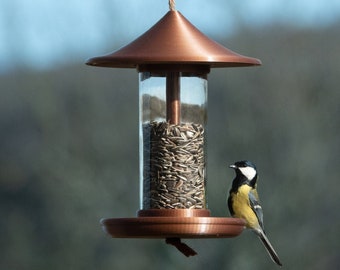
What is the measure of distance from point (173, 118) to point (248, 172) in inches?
54.8

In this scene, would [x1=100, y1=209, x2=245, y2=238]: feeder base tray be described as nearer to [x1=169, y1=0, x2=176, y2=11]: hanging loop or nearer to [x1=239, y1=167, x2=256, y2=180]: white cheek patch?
[x1=169, y1=0, x2=176, y2=11]: hanging loop

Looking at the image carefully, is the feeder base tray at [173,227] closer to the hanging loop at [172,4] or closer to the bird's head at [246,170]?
the hanging loop at [172,4]

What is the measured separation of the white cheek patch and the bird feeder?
1140 mm

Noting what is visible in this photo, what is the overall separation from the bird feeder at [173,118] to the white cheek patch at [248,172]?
3.74 feet

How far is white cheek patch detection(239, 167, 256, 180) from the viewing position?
8.78m

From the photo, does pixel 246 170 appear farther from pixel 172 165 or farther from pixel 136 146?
pixel 136 146

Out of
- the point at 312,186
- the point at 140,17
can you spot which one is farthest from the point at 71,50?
the point at 312,186

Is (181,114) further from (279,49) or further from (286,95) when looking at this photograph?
(279,49)

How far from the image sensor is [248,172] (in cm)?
880

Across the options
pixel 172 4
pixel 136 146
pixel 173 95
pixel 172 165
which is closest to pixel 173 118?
pixel 173 95

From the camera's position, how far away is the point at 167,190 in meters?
7.49

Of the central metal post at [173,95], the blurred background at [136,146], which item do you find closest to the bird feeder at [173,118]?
the central metal post at [173,95]

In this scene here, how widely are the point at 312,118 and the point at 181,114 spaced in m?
12.0

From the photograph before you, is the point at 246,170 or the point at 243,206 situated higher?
the point at 246,170
